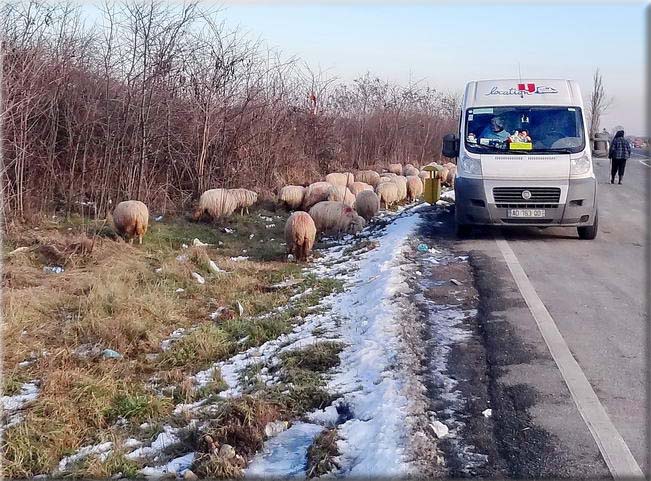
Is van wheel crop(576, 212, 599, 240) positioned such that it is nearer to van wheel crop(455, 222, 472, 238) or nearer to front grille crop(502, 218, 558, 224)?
front grille crop(502, 218, 558, 224)

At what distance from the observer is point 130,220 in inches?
460

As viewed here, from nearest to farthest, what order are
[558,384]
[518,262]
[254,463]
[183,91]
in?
[254,463] < [558,384] < [518,262] < [183,91]

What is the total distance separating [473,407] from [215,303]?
455cm

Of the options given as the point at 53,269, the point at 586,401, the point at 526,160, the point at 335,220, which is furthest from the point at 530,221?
the point at 53,269

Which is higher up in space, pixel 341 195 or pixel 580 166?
pixel 580 166

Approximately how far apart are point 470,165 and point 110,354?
6.69 metres

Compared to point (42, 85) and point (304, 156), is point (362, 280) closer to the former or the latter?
point (42, 85)

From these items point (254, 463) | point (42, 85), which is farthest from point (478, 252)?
point (42, 85)

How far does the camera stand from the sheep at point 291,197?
53.6 feet

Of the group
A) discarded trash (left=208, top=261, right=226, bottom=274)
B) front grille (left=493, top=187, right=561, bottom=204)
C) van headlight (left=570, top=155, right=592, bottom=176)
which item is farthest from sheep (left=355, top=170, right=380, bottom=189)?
discarded trash (left=208, top=261, right=226, bottom=274)

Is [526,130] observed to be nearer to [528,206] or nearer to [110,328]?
[528,206]

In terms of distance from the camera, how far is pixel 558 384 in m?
4.93

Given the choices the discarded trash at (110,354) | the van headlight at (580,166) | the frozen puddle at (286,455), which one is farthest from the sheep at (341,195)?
the frozen puddle at (286,455)

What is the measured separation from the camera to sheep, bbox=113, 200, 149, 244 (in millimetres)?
11711
